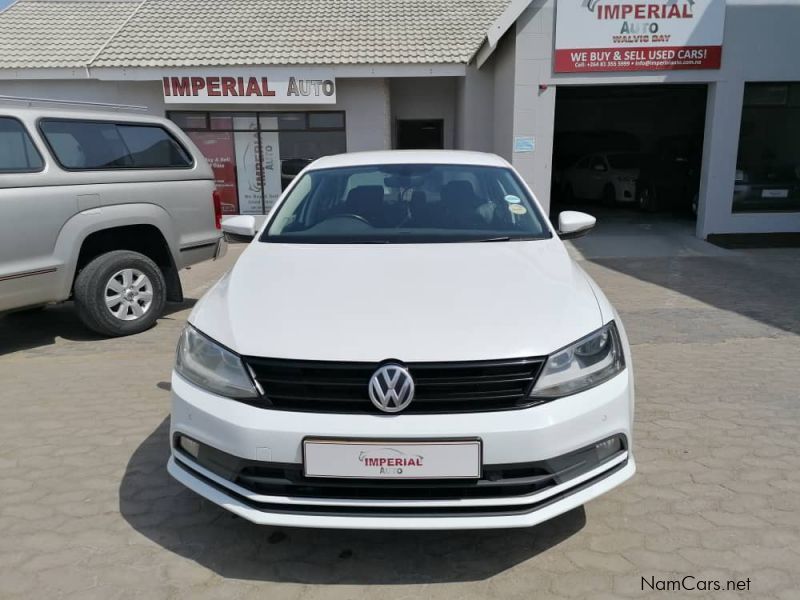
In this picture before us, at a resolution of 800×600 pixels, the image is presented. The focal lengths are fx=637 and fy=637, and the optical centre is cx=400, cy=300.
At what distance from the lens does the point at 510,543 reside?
2705 mm

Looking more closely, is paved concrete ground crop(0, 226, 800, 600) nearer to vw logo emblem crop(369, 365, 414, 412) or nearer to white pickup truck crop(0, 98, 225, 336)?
vw logo emblem crop(369, 365, 414, 412)

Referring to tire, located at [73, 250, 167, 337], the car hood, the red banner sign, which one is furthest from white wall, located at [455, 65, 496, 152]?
the car hood

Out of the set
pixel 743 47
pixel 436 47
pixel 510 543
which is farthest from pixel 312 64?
pixel 510 543

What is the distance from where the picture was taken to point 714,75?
10.5 m

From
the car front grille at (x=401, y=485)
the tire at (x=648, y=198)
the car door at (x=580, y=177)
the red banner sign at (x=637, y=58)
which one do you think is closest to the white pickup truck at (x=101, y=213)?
the car front grille at (x=401, y=485)

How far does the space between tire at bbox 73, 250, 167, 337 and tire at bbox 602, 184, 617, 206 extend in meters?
12.8

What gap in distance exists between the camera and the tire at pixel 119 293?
18.3ft

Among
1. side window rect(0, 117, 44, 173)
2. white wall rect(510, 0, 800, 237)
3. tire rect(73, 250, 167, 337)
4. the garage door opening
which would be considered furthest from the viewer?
the garage door opening

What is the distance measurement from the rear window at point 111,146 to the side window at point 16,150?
6.4 inches

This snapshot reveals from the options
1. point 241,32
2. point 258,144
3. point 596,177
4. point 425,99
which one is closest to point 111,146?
point 258,144

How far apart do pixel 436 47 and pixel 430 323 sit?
38.0ft

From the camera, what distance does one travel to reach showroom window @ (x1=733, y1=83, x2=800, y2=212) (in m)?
10.9

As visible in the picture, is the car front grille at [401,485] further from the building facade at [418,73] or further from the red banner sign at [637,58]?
the red banner sign at [637,58]

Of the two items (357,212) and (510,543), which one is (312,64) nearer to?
(357,212)
